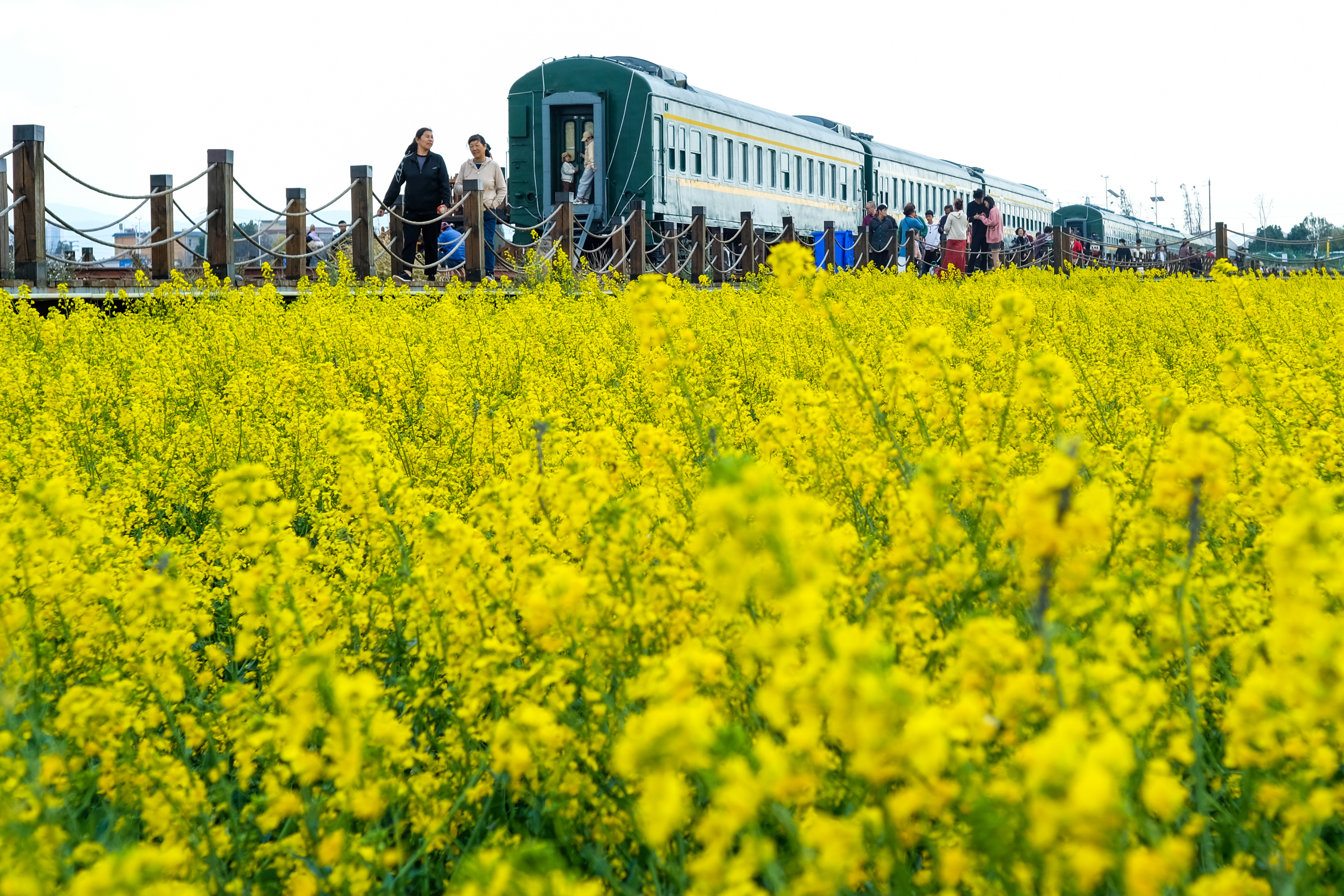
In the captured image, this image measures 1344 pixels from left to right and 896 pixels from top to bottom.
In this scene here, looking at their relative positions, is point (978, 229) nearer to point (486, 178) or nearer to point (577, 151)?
point (577, 151)

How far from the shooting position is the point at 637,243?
1434 cm

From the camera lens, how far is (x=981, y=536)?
6.72ft

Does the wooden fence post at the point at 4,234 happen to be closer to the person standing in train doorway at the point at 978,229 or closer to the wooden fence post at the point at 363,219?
the wooden fence post at the point at 363,219

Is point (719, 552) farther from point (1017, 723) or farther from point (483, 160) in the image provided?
point (483, 160)

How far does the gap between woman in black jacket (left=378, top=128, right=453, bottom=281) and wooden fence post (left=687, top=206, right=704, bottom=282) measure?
4.10m

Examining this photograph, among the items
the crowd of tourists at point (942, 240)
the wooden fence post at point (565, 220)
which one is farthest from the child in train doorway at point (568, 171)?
the crowd of tourists at point (942, 240)

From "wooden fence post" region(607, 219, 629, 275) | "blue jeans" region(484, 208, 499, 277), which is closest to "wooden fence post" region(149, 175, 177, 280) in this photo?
"blue jeans" region(484, 208, 499, 277)

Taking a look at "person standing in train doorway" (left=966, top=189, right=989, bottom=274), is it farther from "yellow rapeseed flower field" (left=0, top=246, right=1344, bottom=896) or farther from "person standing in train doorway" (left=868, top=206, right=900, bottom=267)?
"yellow rapeseed flower field" (left=0, top=246, right=1344, bottom=896)

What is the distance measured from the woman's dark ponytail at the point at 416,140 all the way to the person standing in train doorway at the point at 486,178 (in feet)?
2.70

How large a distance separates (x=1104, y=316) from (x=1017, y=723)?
8.48m

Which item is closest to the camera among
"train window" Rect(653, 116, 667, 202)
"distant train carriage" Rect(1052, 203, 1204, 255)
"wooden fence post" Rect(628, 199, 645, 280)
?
"wooden fence post" Rect(628, 199, 645, 280)

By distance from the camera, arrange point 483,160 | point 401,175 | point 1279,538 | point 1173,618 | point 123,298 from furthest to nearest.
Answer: point 483,160, point 401,175, point 123,298, point 1173,618, point 1279,538

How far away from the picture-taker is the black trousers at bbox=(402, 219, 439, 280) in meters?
11.6

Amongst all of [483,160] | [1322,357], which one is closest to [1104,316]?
[1322,357]
